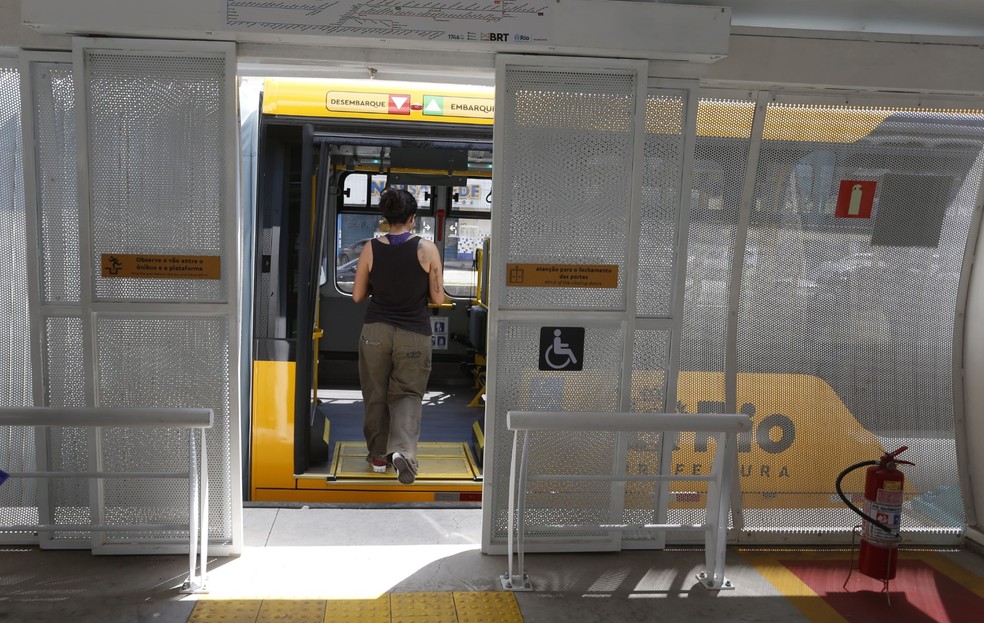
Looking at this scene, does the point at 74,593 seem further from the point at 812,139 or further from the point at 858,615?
the point at 812,139

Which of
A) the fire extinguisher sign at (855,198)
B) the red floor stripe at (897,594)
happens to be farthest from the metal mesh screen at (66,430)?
the fire extinguisher sign at (855,198)

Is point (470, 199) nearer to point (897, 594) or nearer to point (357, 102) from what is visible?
point (357, 102)

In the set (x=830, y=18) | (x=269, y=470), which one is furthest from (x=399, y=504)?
(x=830, y=18)

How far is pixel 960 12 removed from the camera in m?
4.12

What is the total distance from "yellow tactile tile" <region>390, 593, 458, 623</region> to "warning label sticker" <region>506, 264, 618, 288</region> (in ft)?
5.12

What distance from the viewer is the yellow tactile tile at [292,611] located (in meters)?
3.57

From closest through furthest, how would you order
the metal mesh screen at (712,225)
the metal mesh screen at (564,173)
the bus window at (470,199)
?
1. the metal mesh screen at (564,173)
2. the metal mesh screen at (712,225)
3. the bus window at (470,199)

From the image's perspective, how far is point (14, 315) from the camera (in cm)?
411

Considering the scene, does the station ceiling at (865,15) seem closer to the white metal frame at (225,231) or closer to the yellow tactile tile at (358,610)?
the white metal frame at (225,231)

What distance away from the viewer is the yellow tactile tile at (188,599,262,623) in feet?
11.6

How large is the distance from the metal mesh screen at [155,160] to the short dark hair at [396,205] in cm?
157

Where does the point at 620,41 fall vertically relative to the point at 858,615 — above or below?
above

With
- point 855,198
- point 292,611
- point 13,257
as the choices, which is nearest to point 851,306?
point 855,198

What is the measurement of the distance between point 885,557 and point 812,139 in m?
2.19
